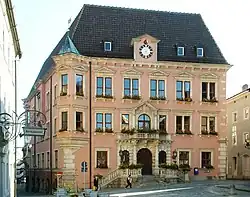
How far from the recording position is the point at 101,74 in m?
→ 53.5

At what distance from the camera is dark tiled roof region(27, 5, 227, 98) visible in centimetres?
5453

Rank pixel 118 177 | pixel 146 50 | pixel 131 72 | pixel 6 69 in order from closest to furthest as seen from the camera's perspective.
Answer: pixel 6 69 → pixel 118 177 → pixel 131 72 → pixel 146 50

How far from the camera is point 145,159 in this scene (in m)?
54.1

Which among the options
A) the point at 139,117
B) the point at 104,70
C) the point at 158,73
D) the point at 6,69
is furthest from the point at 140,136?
the point at 6,69

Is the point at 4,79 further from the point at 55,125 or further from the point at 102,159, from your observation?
the point at 55,125

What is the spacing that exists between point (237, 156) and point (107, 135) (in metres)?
21.0

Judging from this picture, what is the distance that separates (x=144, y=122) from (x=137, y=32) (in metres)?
9.33

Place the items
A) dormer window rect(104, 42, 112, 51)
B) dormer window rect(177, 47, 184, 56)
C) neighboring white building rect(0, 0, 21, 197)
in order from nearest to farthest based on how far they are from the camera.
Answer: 1. neighboring white building rect(0, 0, 21, 197)
2. dormer window rect(104, 42, 112, 51)
3. dormer window rect(177, 47, 184, 56)

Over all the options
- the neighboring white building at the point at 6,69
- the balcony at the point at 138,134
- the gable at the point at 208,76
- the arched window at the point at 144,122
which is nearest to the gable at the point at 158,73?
the gable at the point at 208,76

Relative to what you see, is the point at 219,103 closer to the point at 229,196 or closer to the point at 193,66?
the point at 193,66

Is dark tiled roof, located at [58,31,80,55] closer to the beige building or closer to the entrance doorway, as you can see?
the entrance doorway

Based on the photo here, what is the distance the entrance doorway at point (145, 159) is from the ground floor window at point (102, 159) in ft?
10.5

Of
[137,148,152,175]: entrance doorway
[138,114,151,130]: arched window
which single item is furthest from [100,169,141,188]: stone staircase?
[138,114,151,130]: arched window

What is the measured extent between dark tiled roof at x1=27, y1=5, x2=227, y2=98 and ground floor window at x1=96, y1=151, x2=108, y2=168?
924cm
